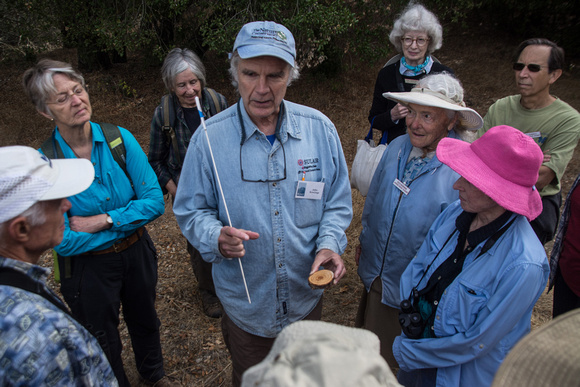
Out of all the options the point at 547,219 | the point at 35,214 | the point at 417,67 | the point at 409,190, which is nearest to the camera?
the point at 35,214

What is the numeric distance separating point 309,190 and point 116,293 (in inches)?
56.7

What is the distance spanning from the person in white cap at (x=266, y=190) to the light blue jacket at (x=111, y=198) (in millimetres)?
456

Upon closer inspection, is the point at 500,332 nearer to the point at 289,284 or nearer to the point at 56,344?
the point at 289,284

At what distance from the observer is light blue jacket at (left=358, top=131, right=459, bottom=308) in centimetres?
235

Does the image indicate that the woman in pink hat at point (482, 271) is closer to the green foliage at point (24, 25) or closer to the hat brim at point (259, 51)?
the hat brim at point (259, 51)

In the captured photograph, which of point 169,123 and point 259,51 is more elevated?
point 259,51

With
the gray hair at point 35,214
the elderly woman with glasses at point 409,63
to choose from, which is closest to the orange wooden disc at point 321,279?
the gray hair at point 35,214

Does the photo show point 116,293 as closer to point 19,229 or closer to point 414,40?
point 19,229

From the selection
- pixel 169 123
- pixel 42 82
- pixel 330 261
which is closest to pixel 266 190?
pixel 330 261

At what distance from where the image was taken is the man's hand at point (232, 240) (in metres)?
1.86

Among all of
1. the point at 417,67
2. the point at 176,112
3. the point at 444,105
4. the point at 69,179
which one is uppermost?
the point at 417,67

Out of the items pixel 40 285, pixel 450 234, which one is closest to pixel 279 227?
pixel 450 234

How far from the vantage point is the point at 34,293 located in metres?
1.39

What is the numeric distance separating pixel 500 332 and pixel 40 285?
193 centimetres
